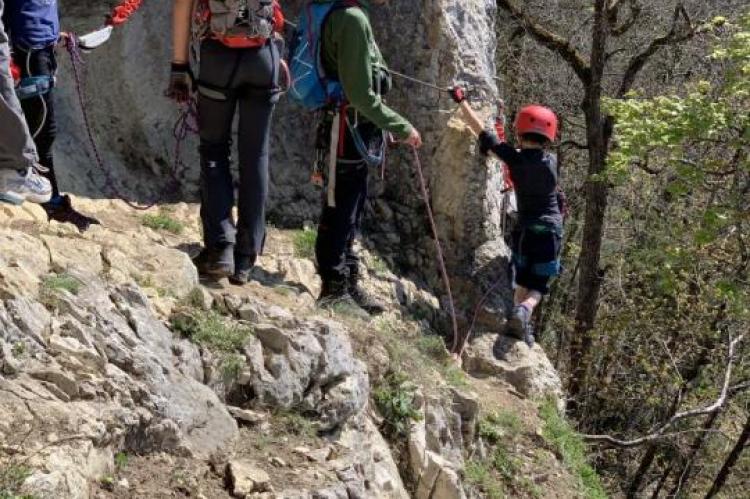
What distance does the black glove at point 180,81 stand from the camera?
5.59 m

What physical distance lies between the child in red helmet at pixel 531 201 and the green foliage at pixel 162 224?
233 cm

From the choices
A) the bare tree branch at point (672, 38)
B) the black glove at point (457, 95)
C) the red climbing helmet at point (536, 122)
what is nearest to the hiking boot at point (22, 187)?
the black glove at point (457, 95)

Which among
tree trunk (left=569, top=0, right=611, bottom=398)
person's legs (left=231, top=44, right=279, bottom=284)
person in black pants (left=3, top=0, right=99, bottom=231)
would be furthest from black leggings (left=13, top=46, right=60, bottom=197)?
tree trunk (left=569, top=0, right=611, bottom=398)

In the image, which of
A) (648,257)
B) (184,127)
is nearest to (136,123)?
(184,127)

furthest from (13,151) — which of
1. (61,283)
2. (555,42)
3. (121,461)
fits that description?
(555,42)

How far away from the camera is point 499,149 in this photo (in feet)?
24.0

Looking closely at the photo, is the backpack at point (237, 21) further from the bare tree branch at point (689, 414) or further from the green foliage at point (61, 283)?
the bare tree branch at point (689, 414)

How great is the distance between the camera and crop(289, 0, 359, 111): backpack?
588cm

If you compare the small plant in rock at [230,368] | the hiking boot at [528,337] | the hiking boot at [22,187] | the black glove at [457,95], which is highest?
the black glove at [457,95]

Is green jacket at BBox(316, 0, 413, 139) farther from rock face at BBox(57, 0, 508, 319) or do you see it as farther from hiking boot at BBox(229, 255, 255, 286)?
rock face at BBox(57, 0, 508, 319)

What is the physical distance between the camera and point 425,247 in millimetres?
7871

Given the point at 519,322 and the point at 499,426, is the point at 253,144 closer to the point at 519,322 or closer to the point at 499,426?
the point at 499,426

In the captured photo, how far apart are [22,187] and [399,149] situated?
371 centimetres

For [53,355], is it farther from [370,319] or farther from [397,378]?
[370,319]
